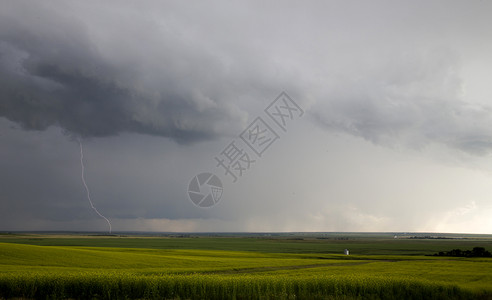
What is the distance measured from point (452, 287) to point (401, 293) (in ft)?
13.5

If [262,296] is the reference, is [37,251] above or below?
above

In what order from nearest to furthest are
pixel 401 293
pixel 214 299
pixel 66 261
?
1. pixel 214 299
2. pixel 401 293
3. pixel 66 261

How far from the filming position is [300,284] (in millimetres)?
28172

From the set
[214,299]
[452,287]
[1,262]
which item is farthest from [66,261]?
[452,287]

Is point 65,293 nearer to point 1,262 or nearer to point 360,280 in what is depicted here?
point 1,262

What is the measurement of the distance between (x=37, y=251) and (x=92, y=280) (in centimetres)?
2518

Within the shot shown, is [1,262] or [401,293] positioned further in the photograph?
[1,262]

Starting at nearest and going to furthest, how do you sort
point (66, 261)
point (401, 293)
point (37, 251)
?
point (401, 293) < point (66, 261) < point (37, 251)

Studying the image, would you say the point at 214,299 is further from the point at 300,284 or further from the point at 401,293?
the point at 401,293

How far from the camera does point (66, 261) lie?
4188 cm

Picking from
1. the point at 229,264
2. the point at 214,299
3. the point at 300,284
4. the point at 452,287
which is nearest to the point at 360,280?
the point at 300,284

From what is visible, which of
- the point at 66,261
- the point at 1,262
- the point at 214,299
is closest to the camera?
the point at 214,299

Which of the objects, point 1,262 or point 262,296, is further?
point 1,262

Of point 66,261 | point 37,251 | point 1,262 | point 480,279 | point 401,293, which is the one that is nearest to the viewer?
point 401,293
